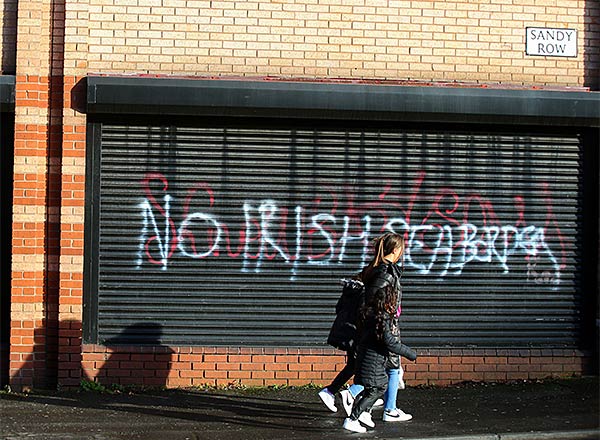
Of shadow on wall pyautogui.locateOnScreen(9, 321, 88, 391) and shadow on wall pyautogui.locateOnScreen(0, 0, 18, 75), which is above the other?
shadow on wall pyautogui.locateOnScreen(0, 0, 18, 75)

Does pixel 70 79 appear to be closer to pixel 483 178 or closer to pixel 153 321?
pixel 153 321

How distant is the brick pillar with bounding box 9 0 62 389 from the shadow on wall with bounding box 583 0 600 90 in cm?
575

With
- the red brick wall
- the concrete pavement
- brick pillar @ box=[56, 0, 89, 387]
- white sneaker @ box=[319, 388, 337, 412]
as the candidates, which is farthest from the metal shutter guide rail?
white sneaker @ box=[319, 388, 337, 412]

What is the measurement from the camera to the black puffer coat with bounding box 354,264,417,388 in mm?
7133

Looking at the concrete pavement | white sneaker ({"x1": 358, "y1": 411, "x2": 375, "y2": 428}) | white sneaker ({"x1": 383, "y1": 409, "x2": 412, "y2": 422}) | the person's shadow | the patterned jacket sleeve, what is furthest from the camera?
the person's shadow

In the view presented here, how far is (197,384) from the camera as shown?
9195mm

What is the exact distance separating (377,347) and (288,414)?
4.60 feet

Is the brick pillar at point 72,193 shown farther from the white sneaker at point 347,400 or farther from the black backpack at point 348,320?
the white sneaker at point 347,400

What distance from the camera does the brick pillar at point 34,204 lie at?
8.98 metres

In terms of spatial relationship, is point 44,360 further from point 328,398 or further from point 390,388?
point 390,388

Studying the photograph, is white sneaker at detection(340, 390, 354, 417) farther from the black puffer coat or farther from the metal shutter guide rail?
the metal shutter guide rail

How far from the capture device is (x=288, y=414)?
812 centimetres

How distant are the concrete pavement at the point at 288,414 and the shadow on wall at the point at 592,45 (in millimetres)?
3319

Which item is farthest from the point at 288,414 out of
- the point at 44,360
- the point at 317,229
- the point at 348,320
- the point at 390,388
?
the point at 44,360
